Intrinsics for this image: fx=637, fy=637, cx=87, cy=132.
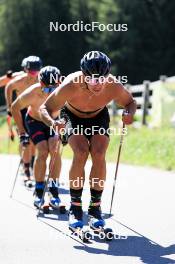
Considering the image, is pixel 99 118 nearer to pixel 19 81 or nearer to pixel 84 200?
pixel 84 200

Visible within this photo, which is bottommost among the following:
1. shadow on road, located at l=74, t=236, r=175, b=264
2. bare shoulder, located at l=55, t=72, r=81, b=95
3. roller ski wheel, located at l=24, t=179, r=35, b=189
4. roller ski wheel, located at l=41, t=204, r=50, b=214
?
shadow on road, located at l=74, t=236, r=175, b=264

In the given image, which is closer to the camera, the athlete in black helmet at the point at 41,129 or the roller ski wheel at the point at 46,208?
the roller ski wheel at the point at 46,208

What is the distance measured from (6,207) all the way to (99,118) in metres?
2.29

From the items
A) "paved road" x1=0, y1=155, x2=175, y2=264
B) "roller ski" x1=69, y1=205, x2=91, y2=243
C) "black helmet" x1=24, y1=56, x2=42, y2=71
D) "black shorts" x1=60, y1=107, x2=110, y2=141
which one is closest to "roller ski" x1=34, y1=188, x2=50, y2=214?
"paved road" x1=0, y1=155, x2=175, y2=264

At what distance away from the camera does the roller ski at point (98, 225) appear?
21.1 ft

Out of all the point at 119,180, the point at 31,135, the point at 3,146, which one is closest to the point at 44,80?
the point at 31,135

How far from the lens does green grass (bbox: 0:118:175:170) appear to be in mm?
14201

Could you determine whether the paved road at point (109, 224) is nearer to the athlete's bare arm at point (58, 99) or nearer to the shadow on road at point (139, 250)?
the shadow on road at point (139, 250)

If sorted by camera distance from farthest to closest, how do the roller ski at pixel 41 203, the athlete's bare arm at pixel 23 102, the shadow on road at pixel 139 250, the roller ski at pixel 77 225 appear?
the athlete's bare arm at pixel 23 102 → the roller ski at pixel 41 203 → the roller ski at pixel 77 225 → the shadow on road at pixel 139 250

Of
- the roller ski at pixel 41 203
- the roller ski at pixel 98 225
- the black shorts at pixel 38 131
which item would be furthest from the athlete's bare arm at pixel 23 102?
the roller ski at pixel 98 225

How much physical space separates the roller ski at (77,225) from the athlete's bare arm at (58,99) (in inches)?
37.8

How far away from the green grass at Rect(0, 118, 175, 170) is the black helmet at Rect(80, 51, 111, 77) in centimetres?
713

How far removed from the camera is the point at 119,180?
451 inches

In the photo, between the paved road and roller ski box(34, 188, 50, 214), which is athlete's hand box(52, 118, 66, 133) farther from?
roller ski box(34, 188, 50, 214)
